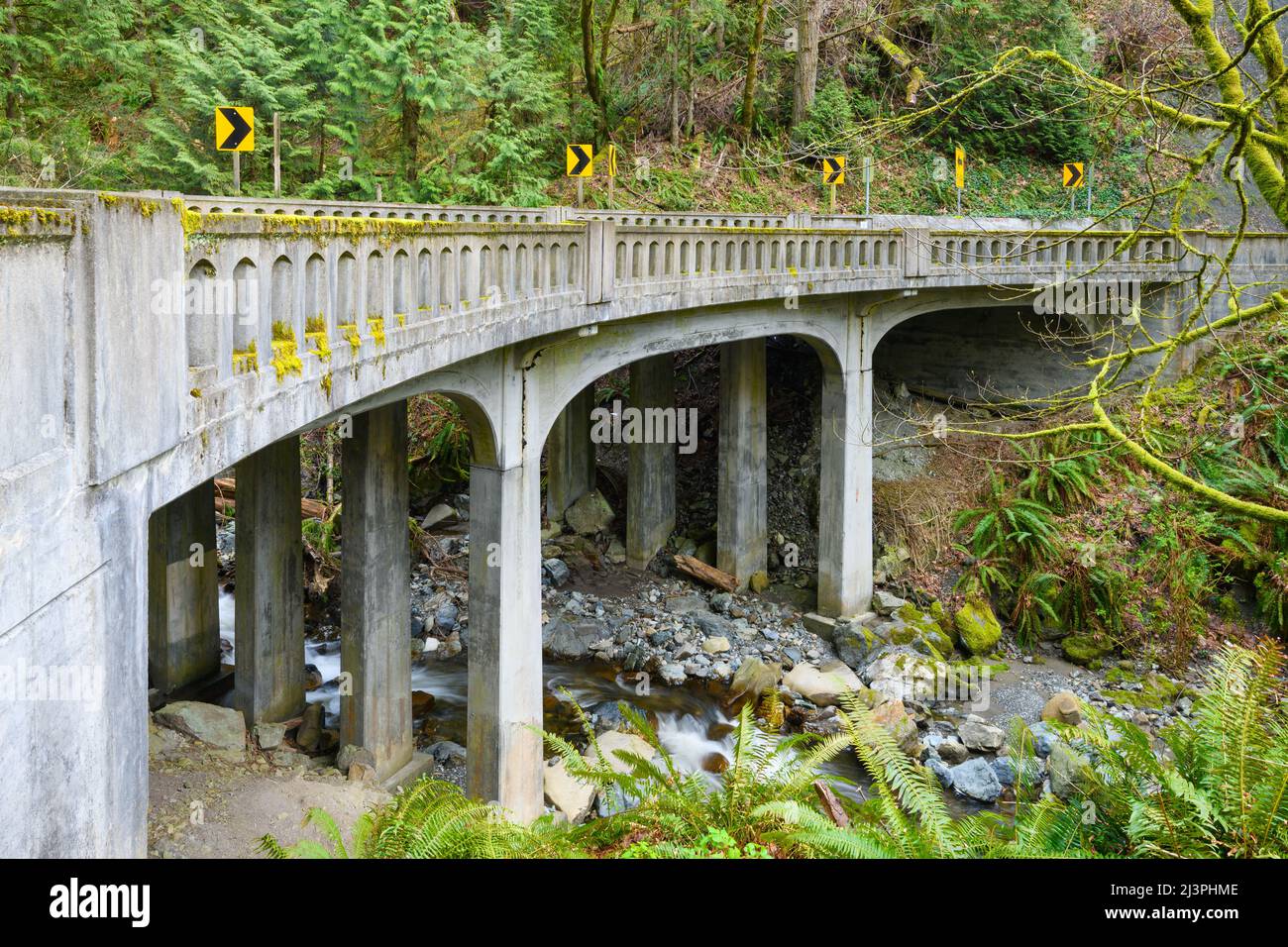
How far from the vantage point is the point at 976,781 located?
14.2 m

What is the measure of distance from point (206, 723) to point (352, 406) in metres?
5.33

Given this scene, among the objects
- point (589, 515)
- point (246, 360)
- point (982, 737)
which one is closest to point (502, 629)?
point (246, 360)

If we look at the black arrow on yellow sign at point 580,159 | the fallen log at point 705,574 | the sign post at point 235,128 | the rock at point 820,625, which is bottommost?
the rock at point 820,625

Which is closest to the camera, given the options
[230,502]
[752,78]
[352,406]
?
[352,406]

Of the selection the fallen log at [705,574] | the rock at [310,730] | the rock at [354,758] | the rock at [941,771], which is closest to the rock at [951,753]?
the rock at [941,771]

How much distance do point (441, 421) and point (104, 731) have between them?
20.6m

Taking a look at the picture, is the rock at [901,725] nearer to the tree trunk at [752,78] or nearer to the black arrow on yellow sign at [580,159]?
the black arrow on yellow sign at [580,159]

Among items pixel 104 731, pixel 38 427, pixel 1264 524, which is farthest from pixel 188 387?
pixel 1264 524

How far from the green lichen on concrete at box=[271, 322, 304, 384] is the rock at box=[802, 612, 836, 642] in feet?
47.2

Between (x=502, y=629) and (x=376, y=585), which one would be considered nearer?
(x=502, y=629)

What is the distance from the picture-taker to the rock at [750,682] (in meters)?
16.7

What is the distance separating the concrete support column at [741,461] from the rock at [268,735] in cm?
962

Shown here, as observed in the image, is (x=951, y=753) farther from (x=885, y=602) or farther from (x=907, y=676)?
(x=885, y=602)

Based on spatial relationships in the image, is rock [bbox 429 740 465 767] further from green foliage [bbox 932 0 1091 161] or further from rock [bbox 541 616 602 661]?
green foliage [bbox 932 0 1091 161]
